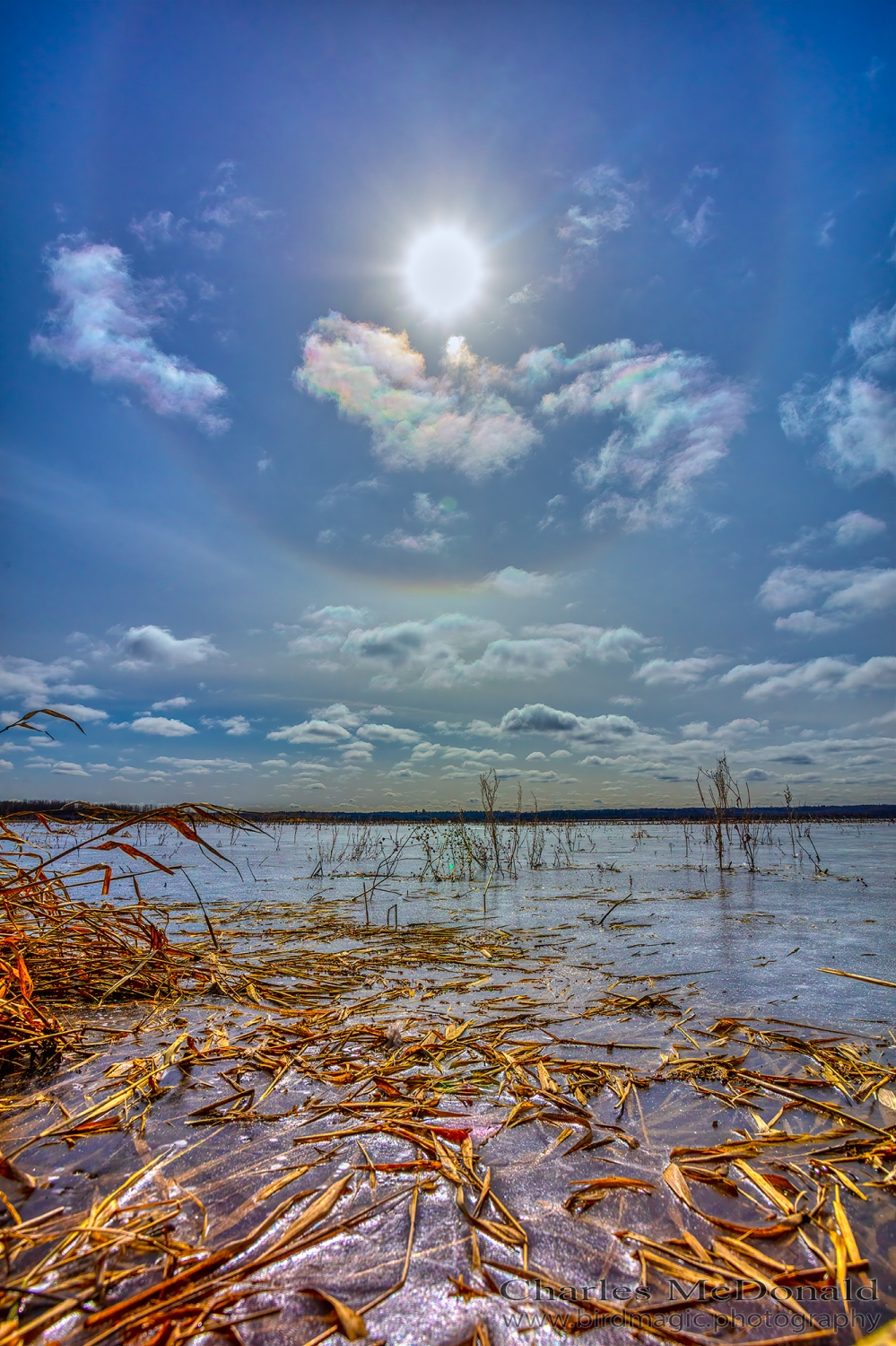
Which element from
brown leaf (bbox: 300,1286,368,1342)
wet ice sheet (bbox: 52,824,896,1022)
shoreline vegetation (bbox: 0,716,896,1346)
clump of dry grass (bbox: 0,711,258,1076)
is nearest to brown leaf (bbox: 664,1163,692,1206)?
shoreline vegetation (bbox: 0,716,896,1346)

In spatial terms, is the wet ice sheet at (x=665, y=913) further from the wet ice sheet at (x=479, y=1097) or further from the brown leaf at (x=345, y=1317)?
the brown leaf at (x=345, y=1317)

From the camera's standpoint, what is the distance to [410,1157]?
1.64 metres

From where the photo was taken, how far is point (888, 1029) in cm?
263

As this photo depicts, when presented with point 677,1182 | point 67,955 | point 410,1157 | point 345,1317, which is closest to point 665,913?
point 677,1182

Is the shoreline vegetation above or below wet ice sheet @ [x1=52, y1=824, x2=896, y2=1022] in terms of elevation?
above

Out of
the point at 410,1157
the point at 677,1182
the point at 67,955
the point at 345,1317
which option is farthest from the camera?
the point at 67,955

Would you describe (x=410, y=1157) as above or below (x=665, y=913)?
above

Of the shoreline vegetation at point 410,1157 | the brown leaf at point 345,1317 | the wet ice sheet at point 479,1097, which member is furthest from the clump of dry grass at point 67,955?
the brown leaf at point 345,1317

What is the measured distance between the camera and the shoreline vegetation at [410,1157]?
1.15 metres

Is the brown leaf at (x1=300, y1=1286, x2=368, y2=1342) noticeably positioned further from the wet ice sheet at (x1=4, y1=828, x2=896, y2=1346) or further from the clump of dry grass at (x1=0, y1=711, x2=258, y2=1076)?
the clump of dry grass at (x1=0, y1=711, x2=258, y2=1076)

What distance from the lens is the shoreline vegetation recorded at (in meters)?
Result: 1.15

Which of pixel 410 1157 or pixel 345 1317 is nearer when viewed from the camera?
pixel 345 1317

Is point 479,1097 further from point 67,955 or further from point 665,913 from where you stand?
point 665,913

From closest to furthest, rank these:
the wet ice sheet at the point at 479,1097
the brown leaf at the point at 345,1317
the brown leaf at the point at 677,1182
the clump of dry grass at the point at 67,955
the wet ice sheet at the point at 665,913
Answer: the brown leaf at the point at 345,1317
the wet ice sheet at the point at 479,1097
the brown leaf at the point at 677,1182
the clump of dry grass at the point at 67,955
the wet ice sheet at the point at 665,913
